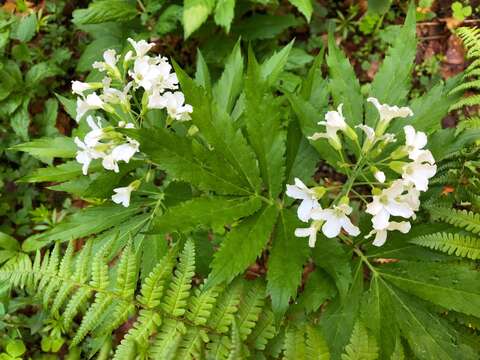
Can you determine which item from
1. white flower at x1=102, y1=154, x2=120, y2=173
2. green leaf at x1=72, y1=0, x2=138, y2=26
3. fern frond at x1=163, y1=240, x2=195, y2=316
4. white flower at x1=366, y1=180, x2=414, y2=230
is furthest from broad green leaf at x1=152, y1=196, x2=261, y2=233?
green leaf at x1=72, y1=0, x2=138, y2=26

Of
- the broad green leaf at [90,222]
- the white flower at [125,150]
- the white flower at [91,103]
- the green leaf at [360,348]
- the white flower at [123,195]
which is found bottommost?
the broad green leaf at [90,222]

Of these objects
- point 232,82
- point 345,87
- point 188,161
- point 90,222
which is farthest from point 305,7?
point 90,222

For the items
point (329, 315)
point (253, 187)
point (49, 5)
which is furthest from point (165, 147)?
point (49, 5)

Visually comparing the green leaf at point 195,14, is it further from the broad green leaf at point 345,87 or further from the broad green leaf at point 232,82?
the broad green leaf at point 345,87

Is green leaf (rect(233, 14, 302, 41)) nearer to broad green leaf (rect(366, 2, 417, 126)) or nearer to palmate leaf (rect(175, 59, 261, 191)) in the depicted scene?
broad green leaf (rect(366, 2, 417, 126))

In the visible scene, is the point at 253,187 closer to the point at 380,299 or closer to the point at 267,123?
the point at 267,123

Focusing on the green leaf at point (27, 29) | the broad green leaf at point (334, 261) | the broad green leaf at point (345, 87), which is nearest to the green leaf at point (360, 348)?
the broad green leaf at point (334, 261)

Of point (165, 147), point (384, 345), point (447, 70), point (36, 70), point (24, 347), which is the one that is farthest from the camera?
point (447, 70)
